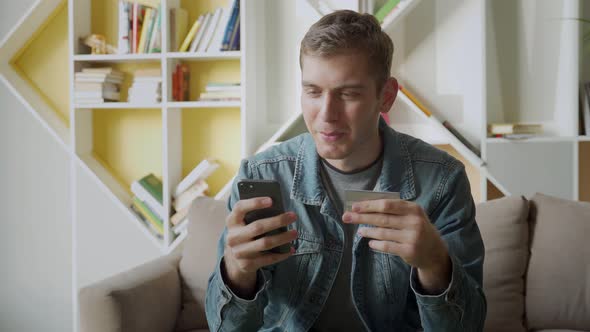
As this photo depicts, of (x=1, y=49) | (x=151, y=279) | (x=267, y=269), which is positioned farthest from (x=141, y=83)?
(x=267, y=269)

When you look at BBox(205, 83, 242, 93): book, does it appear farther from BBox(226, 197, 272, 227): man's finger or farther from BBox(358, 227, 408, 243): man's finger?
BBox(358, 227, 408, 243): man's finger

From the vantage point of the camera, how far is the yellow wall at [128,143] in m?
3.25

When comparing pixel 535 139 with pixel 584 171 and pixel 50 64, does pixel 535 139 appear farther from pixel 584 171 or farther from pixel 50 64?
pixel 50 64

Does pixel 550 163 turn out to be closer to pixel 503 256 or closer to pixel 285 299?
pixel 503 256

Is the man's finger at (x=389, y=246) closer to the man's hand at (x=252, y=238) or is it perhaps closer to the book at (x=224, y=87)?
the man's hand at (x=252, y=238)

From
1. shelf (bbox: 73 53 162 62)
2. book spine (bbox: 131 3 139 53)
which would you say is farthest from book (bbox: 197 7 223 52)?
book spine (bbox: 131 3 139 53)

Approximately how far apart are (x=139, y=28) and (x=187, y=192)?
834 mm

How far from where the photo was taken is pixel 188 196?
293cm

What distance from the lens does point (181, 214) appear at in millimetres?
2916

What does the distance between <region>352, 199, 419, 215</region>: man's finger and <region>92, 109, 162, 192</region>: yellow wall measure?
2.18m

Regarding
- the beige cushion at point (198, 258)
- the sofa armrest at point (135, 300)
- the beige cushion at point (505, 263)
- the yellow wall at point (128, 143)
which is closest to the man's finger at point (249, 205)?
the sofa armrest at point (135, 300)

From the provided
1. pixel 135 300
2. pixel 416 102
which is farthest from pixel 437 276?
pixel 416 102

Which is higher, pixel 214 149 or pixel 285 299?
pixel 214 149

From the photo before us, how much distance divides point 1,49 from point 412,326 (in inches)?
102
